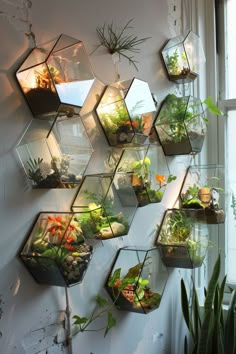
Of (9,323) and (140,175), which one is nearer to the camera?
(9,323)

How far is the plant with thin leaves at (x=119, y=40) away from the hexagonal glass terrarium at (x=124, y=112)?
0.19 m

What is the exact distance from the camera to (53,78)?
1351mm

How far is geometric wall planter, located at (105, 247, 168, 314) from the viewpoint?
1.77 metres

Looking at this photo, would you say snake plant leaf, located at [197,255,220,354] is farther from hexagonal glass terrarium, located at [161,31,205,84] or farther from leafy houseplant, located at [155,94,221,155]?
hexagonal glass terrarium, located at [161,31,205,84]

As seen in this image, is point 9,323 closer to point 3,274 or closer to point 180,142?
point 3,274

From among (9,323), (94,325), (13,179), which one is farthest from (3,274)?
(94,325)

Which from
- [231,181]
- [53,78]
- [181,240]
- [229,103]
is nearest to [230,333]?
[181,240]

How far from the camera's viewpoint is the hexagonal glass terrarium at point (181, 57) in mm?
2240

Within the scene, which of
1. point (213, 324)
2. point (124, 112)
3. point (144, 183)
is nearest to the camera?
point (124, 112)

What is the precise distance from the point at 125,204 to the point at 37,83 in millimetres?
639

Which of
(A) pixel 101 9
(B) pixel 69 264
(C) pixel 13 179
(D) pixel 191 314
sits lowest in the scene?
(D) pixel 191 314

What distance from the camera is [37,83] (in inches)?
54.6

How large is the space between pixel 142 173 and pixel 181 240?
1.70 ft

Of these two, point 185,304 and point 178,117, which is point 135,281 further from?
point 178,117
